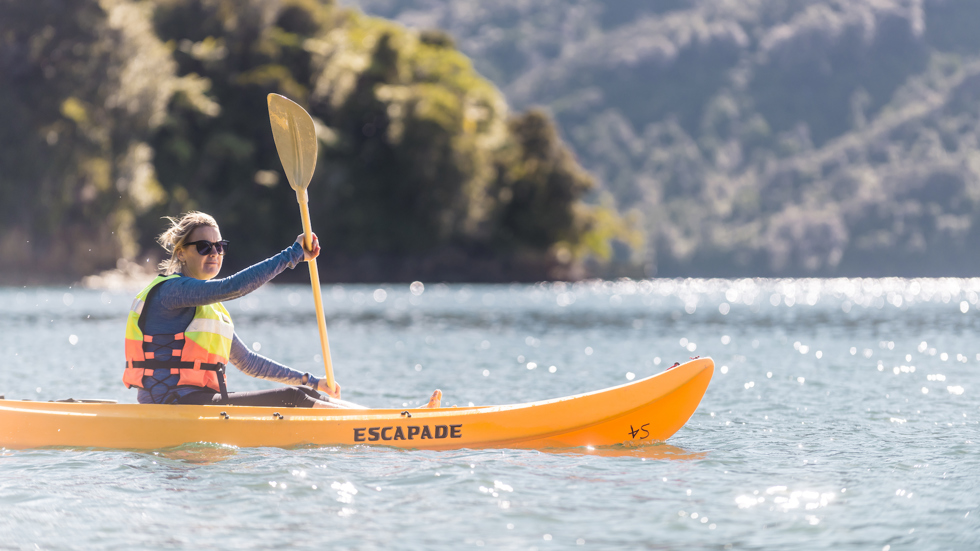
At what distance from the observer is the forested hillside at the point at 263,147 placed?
46.0 metres

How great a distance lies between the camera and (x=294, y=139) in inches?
380

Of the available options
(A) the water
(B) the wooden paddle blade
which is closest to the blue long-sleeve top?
(A) the water

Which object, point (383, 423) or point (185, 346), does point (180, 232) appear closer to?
point (185, 346)

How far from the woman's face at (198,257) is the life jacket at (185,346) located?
12cm

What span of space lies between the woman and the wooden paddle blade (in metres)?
1.99

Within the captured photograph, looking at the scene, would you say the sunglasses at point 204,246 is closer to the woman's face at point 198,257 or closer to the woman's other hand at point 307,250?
the woman's face at point 198,257

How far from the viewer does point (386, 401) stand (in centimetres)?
1234

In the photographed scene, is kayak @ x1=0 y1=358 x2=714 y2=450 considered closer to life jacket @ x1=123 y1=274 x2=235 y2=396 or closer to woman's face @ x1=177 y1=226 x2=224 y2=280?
life jacket @ x1=123 y1=274 x2=235 y2=396

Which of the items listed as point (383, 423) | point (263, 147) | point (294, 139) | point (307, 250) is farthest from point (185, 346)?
point (263, 147)

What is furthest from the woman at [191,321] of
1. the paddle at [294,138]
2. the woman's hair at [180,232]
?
the paddle at [294,138]

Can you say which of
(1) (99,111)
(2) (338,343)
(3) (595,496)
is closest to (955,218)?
(1) (99,111)

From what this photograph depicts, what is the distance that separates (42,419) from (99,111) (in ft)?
137

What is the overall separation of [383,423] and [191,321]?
5.71 ft

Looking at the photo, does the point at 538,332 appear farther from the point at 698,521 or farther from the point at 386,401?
the point at 698,521
